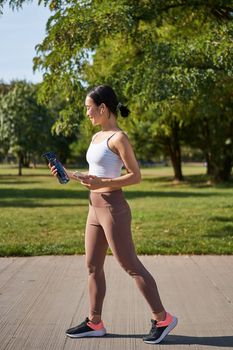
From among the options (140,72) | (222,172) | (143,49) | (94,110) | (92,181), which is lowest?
(222,172)

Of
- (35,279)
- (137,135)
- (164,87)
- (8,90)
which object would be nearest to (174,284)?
(35,279)

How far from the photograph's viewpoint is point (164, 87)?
9766mm

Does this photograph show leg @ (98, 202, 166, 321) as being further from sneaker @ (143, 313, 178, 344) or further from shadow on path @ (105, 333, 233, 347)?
shadow on path @ (105, 333, 233, 347)

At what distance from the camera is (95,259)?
4.52m

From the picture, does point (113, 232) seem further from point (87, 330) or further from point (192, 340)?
point (192, 340)

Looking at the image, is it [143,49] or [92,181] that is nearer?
[92,181]

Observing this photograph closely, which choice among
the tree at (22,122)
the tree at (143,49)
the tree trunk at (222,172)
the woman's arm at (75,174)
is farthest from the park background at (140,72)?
the tree at (22,122)

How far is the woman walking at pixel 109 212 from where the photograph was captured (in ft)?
14.2

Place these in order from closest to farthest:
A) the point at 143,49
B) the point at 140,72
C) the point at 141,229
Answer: the point at 140,72
the point at 143,49
the point at 141,229

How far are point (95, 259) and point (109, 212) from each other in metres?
0.42

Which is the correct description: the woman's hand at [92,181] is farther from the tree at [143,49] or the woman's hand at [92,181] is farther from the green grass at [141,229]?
the tree at [143,49]

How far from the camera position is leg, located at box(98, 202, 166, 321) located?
434 cm

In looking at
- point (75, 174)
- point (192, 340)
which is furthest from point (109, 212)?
point (192, 340)

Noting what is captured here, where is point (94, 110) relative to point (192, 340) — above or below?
above
